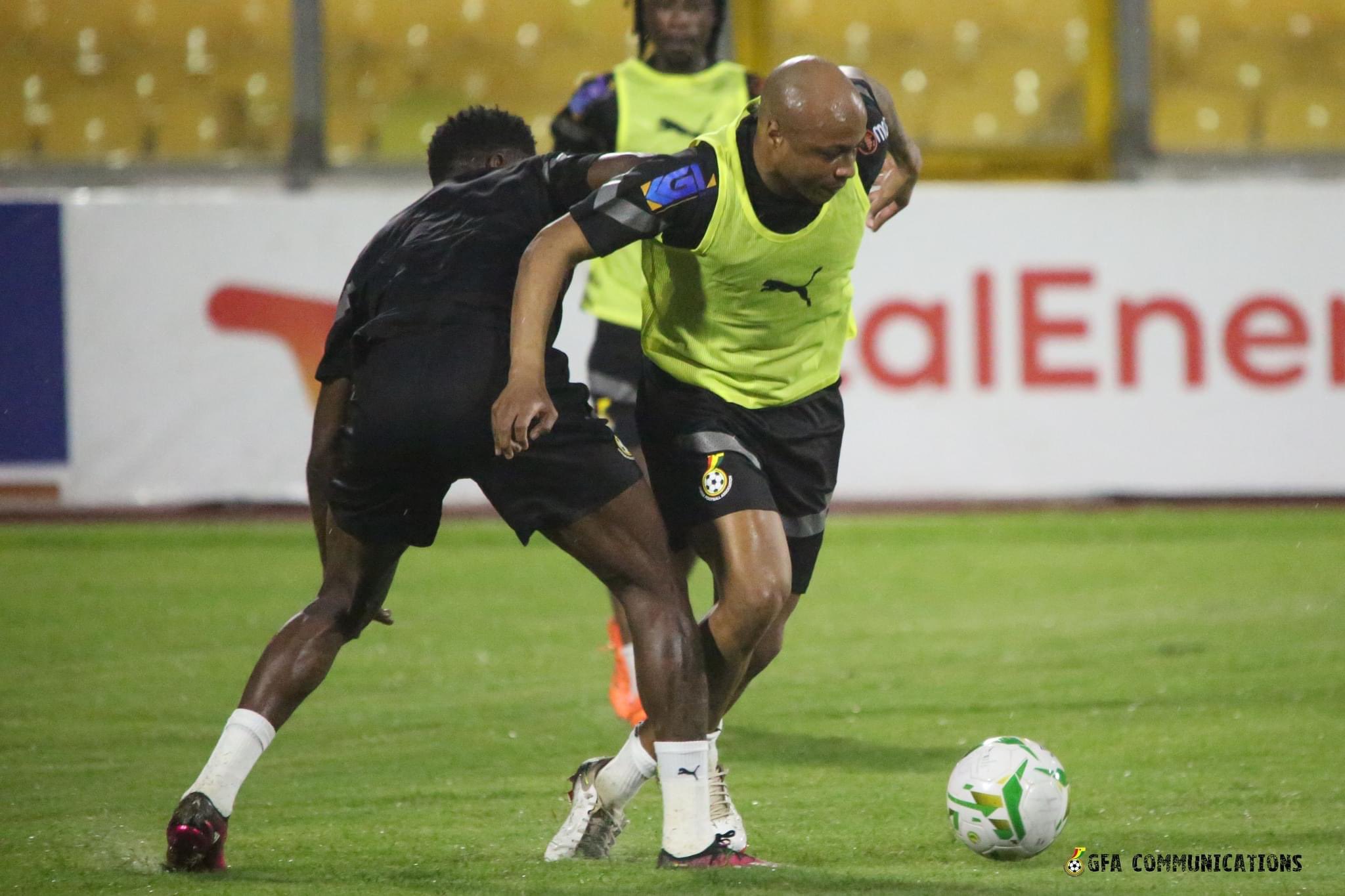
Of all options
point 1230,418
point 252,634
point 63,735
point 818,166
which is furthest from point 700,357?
point 1230,418

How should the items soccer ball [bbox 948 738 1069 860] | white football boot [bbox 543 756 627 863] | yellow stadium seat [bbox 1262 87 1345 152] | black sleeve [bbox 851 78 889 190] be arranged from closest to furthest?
soccer ball [bbox 948 738 1069 860] < white football boot [bbox 543 756 627 863] < black sleeve [bbox 851 78 889 190] < yellow stadium seat [bbox 1262 87 1345 152]

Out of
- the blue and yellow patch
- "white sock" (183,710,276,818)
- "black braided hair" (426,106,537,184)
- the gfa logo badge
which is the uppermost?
"black braided hair" (426,106,537,184)

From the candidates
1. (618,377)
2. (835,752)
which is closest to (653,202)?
(835,752)

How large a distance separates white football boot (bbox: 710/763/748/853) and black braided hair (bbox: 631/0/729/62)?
3.41m

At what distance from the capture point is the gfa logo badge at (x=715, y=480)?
451 centimetres

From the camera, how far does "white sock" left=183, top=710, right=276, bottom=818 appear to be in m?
4.25

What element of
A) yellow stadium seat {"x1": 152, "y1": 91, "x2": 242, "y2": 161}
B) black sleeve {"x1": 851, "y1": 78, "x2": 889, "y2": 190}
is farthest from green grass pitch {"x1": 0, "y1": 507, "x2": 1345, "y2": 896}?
yellow stadium seat {"x1": 152, "y1": 91, "x2": 242, "y2": 161}

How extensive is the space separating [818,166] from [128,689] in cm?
368

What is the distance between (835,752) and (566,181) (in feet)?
7.00

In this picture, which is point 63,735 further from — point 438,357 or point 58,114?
point 58,114

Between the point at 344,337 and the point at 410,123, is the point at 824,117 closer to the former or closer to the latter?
the point at 344,337

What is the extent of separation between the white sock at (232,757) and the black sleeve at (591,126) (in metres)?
3.21

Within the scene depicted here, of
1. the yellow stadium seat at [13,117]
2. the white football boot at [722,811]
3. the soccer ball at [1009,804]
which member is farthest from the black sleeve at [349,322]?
the yellow stadium seat at [13,117]

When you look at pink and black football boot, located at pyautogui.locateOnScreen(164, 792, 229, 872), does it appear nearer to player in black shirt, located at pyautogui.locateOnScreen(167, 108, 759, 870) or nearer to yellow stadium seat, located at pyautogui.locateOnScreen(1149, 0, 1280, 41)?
player in black shirt, located at pyautogui.locateOnScreen(167, 108, 759, 870)
